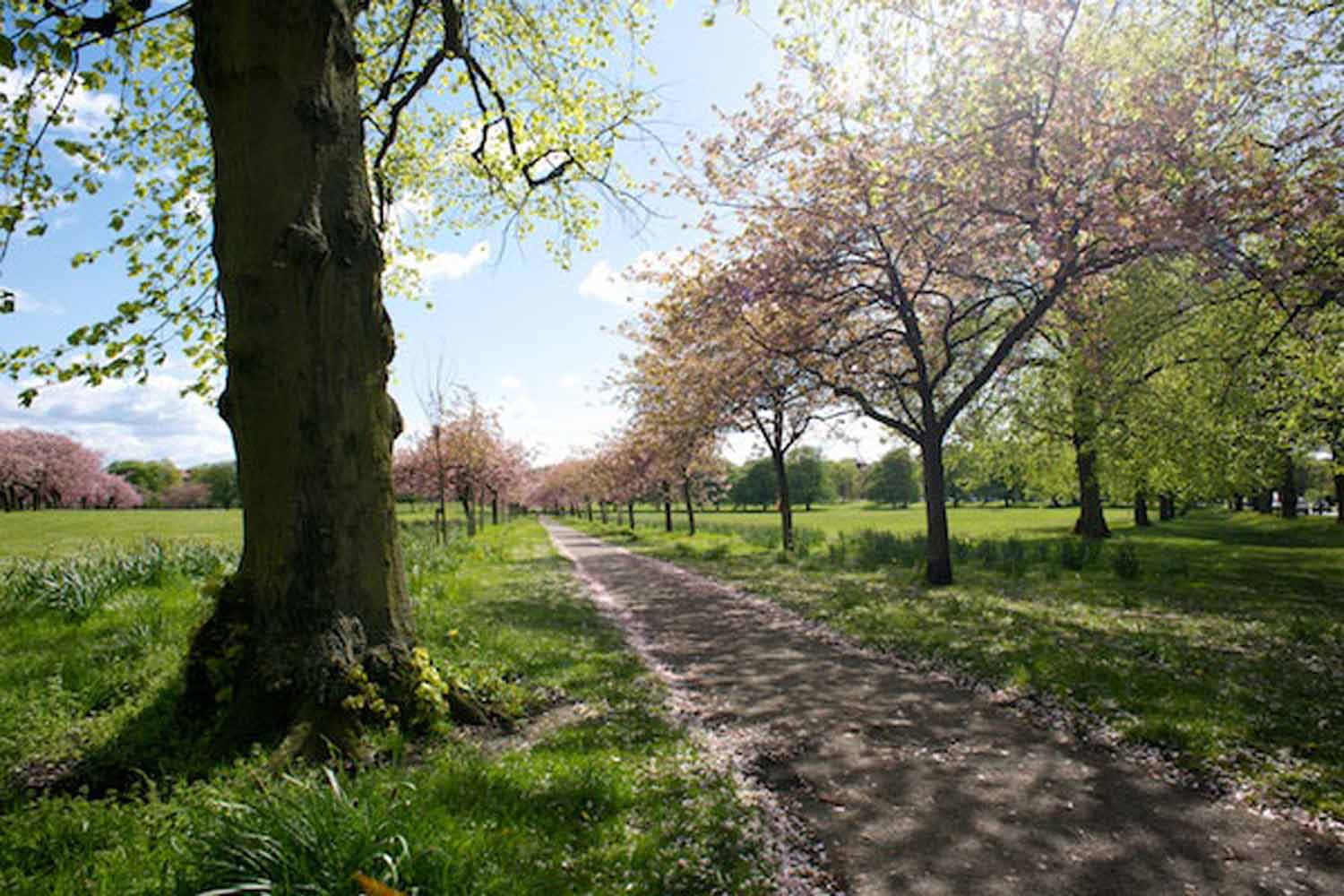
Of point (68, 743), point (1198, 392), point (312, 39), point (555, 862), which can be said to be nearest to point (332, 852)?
point (555, 862)

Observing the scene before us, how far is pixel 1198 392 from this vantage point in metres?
17.4

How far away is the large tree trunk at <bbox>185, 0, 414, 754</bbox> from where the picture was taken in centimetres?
468

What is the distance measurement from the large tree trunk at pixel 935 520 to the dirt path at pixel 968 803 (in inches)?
288

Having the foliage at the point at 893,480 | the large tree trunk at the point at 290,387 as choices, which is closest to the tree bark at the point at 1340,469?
the large tree trunk at the point at 290,387

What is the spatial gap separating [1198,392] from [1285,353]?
9.32 ft

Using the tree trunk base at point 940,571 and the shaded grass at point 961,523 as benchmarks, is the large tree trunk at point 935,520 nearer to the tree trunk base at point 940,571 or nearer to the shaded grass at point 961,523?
the tree trunk base at point 940,571

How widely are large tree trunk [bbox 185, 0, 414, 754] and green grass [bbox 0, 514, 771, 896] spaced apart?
0.53 metres

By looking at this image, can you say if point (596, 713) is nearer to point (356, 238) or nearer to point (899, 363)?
point (356, 238)

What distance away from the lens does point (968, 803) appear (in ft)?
13.6

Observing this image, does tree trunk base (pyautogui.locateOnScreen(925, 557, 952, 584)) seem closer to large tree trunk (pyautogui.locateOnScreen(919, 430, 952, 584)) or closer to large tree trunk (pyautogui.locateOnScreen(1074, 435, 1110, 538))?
large tree trunk (pyautogui.locateOnScreen(919, 430, 952, 584))

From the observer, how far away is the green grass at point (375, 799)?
8.93 feet

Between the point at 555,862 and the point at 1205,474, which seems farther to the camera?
the point at 1205,474

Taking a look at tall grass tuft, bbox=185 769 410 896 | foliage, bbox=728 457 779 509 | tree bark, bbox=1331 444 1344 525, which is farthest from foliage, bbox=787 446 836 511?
tall grass tuft, bbox=185 769 410 896

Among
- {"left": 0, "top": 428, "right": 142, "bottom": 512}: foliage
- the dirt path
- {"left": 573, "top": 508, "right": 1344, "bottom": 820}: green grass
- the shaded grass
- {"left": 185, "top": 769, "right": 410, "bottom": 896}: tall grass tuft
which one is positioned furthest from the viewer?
{"left": 0, "top": 428, "right": 142, "bottom": 512}: foliage
